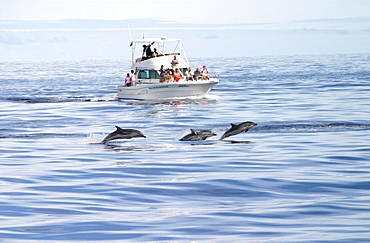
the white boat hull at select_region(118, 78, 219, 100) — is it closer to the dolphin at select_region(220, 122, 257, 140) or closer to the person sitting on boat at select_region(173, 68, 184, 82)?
the person sitting on boat at select_region(173, 68, 184, 82)

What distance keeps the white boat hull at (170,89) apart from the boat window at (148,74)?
0.83 m

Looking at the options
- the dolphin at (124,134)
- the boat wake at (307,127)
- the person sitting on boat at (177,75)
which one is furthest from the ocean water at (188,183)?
the person sitting on boat at (177,75)

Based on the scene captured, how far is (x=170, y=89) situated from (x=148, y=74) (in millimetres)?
2223

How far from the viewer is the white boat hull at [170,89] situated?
41.2 m

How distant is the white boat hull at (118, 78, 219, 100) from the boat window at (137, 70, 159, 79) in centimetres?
83

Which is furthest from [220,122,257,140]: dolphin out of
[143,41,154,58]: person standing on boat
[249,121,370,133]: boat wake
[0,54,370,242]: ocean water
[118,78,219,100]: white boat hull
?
[143,41,154,58]: person standing on boat

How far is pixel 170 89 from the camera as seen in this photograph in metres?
41.3

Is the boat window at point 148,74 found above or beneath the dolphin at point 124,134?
above

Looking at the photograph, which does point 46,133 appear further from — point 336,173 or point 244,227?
point 244,227

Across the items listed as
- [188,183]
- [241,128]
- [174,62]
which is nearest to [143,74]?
[174,62]

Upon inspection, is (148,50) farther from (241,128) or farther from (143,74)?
(241,128)

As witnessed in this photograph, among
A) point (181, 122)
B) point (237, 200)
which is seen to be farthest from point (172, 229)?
point (181, 122)

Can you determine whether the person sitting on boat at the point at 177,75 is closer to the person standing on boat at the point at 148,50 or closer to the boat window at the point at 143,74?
the boat window at the point at 143,74

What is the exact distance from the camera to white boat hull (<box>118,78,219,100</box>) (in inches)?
1622
